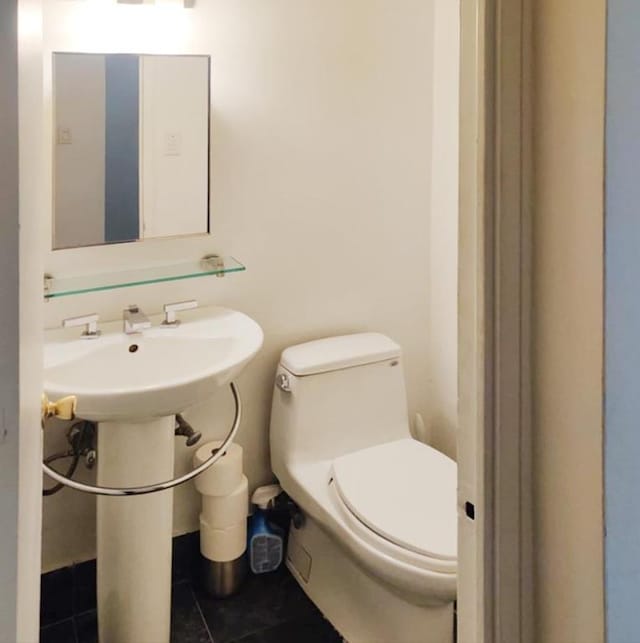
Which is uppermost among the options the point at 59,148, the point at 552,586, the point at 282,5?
the point at 282,5

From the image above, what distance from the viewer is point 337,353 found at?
197 cm

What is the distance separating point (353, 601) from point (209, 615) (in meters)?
0.41

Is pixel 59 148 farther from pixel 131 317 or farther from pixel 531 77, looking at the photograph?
pixel 531 77

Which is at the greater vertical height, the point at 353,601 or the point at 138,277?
the point at 138,277

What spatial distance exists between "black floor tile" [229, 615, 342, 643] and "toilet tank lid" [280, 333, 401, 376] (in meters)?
0.68

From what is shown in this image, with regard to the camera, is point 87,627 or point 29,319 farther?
point 87,627

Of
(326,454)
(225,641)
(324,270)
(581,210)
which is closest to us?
(581,210)

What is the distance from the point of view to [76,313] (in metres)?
1.78

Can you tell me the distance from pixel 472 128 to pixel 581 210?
159mm

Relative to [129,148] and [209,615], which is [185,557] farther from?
[129,148]

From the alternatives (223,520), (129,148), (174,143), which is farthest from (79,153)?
(223,520)

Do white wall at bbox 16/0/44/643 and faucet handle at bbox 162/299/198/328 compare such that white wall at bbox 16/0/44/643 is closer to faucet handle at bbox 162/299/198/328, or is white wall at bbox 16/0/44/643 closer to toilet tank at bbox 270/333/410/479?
faucet handle at bbox 162/299/198/328

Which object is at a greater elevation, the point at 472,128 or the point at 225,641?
the point at 472,128

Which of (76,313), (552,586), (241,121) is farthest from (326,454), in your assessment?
(552,586)
